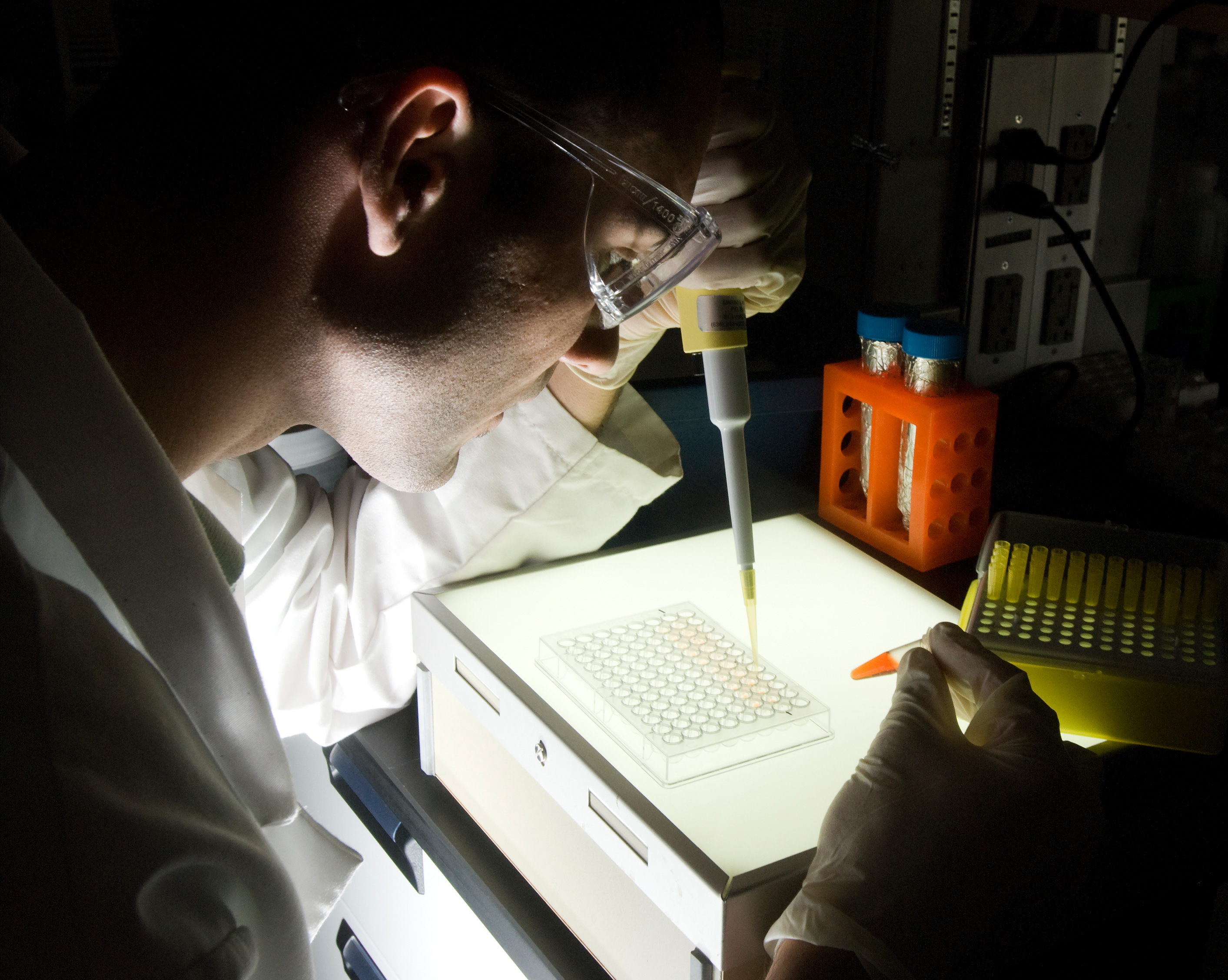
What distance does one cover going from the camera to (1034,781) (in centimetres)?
80

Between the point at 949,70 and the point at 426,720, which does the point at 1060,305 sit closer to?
the point at 949,70

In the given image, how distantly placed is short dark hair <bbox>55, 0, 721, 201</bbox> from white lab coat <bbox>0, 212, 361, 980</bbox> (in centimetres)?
16

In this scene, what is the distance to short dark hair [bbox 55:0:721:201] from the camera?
29.6 inches

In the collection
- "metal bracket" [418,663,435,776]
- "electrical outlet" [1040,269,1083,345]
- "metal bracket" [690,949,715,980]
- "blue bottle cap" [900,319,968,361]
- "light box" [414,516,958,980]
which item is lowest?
"metal bracket" [418,663,435,776]

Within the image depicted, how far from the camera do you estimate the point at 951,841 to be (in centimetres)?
77

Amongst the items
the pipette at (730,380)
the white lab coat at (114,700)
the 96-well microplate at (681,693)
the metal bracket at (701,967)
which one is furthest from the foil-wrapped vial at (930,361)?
the white lab coat at (114,700)

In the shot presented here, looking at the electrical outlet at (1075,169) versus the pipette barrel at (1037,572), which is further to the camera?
the electrical outlet at (1075,169)

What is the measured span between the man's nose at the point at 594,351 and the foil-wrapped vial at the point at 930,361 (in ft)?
1.39

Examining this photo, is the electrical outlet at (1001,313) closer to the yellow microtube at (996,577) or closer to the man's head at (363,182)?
the yellow microtube at (996,577)

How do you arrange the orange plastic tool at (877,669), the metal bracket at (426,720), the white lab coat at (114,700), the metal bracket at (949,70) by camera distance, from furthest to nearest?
the metal bracket at (949,70), the metal bracket at (426,720), the orange plastic tool at (877,669), the white lab coat at (114,700)

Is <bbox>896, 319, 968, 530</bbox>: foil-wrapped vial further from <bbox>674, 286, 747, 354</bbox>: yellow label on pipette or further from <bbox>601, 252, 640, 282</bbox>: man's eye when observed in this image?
<bbox>601, 252, 640, 282</bbox>: man's eye

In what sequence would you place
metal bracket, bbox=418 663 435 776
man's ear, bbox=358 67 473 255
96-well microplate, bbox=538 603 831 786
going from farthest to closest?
metal bracket, bbox=418 663 435 776 < 96-well microplate, bbox=538 603 831 786 < man's ear, bbox=358 67 473 255

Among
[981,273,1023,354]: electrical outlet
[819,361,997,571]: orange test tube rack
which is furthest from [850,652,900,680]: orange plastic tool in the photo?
[981,273,1023,354]: electrical outlet

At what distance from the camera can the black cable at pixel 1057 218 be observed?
1.69 metres
